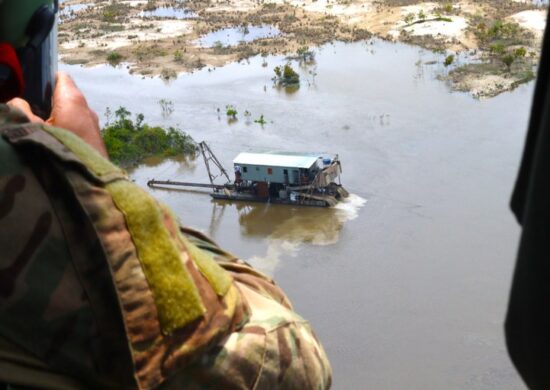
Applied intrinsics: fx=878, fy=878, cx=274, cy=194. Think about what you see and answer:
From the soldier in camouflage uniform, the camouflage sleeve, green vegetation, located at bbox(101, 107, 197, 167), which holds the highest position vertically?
the soldier in camouflage uniform

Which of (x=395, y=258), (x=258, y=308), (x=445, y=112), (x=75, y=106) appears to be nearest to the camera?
(x=258, y=308)

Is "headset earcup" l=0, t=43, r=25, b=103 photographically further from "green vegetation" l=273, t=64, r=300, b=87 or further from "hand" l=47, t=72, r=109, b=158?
"green vegetation" l=273, t=64, r=300, b=87

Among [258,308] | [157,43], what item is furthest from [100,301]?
[157,43]

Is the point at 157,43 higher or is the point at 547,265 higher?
the point at 547,265

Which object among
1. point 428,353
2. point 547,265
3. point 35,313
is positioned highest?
point 547,265

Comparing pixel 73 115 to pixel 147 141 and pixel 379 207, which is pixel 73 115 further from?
pixel 147 141

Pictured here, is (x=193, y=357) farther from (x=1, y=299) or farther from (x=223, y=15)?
(x=223, y=15)

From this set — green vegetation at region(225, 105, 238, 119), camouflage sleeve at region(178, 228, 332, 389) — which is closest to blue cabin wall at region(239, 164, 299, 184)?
green vegetation at region(225, 105, 238, 119)
